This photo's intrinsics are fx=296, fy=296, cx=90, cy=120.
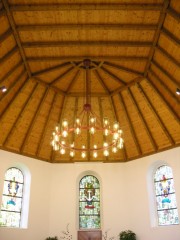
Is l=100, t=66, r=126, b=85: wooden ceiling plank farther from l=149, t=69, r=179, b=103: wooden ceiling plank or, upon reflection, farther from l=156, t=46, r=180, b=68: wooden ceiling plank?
l=156, t=46, r=180, b=68: wooden ceiling plank

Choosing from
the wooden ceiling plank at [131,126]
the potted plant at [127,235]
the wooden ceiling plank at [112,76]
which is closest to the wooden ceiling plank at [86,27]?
the wooden ceiling plank at [112,76]

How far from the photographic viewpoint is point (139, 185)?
14258mm

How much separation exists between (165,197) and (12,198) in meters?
7.07

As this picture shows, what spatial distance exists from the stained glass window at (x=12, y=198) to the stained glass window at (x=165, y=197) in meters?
6.47

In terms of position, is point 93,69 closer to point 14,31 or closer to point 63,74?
point 63,74

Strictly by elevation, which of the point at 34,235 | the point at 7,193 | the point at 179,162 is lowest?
the point at 34,235

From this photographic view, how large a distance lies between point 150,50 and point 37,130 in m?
6.72

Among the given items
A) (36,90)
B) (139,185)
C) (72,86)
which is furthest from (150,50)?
(139,185)

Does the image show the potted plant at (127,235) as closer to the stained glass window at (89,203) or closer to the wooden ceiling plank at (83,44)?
the stained glass window at (89,203)

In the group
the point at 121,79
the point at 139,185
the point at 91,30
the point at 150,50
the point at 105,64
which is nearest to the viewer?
the point at 91,30

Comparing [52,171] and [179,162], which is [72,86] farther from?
[179,162]

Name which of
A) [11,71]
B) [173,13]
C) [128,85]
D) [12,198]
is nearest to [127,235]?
[12,198]

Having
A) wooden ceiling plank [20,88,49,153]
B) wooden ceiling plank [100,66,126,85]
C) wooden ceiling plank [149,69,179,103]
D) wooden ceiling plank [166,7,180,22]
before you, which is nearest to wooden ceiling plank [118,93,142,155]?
wooden ceiling plank [100,66,126,85]

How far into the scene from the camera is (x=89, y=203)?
14.7 meters
